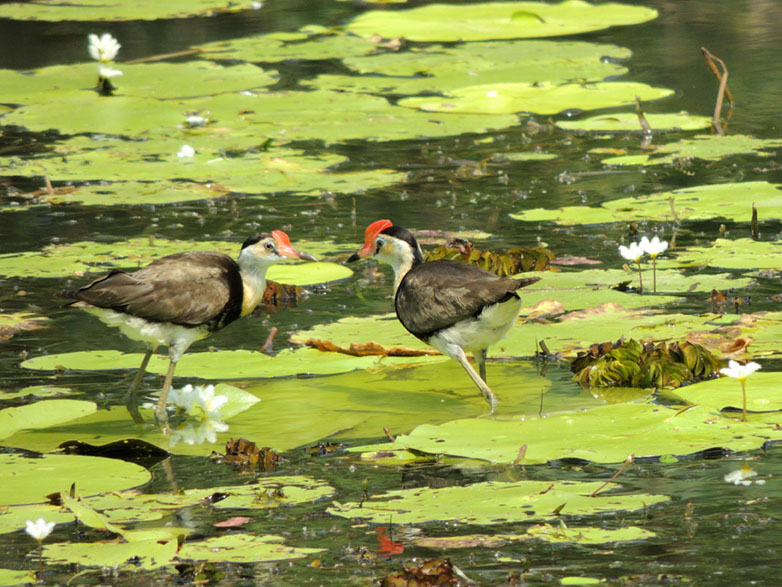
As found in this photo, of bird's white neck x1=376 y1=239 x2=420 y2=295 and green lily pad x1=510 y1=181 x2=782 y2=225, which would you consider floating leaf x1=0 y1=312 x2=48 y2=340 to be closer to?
bird's white neck x1=376 y1=239 x2=420 y2=295

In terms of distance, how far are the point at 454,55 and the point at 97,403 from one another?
11.1 m

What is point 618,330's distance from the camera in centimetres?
743

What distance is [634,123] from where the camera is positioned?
43.3 ft

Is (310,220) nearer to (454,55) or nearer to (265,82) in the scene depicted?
(265,82)

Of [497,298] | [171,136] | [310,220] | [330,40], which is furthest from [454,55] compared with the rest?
[497,298]

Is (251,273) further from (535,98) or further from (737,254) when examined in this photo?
(535,98)

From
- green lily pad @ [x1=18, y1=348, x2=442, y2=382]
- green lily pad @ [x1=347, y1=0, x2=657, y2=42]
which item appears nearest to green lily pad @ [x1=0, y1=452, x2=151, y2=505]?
green lily pad @ [x1=18, y1=348, x2=442, y2=382]

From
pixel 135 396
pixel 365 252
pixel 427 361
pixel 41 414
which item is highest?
pixel 365 252

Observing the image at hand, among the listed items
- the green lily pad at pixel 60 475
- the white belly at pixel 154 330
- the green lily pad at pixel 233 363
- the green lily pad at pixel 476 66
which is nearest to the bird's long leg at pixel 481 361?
the green lily pad at pixel 233 363

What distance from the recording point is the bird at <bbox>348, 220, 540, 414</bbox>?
6691mm

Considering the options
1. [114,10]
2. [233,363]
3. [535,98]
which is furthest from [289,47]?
[233,363]

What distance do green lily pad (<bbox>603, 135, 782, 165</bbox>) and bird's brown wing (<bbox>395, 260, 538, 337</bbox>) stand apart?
4.96 metres

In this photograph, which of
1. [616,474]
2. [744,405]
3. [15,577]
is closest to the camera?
[15,577]

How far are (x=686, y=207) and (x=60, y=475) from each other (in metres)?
6.00
